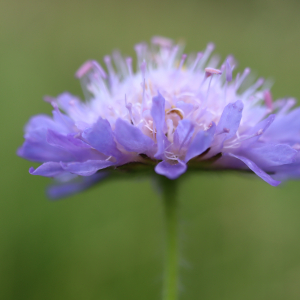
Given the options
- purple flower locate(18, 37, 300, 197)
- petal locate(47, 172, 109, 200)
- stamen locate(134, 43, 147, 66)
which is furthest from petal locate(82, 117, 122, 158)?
stamen locate(134, 43, 147, 66)

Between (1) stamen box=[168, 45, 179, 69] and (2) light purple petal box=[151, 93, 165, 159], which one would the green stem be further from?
(1) stamen box=[168, 45, 179, 69]

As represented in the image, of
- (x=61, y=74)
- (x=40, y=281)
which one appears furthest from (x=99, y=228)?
(x=61, y=74)

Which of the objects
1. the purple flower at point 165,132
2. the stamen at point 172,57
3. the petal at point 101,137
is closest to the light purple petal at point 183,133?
the purple flower at point 165,132

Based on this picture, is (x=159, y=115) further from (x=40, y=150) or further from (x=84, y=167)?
(x=40, y=150)

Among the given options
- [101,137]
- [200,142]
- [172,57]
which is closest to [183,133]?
[200,142]

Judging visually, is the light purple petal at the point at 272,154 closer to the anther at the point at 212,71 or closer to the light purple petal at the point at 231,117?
the light purple petal at the point at 231,117

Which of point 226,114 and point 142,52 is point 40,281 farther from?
point 226,114
